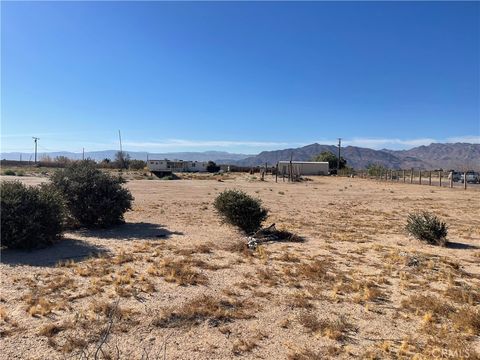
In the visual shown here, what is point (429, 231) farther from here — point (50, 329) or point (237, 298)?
point (50, 329)

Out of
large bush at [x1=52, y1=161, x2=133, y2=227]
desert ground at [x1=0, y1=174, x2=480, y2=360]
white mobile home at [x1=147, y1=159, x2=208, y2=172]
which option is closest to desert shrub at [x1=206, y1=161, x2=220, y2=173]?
white mobile home at [x1=147, y1=159, x2=208, y2=172]

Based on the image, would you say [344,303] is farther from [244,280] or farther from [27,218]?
[27,218]

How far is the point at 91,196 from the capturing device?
44.2 feet

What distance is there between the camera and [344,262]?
9578 millimetres

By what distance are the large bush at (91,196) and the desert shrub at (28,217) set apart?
7.14ft

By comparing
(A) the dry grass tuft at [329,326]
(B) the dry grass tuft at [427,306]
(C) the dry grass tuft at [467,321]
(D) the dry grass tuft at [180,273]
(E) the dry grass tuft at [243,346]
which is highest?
(C) the dry grass tuft at [467,321]

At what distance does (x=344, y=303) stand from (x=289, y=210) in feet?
45.0

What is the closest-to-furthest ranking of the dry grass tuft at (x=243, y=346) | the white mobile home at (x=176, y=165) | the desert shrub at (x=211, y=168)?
the dry grass tuft at (x=243, y=346), the white mobile home at (x=176, y=165), the desert shrub at (x=211, y=168)

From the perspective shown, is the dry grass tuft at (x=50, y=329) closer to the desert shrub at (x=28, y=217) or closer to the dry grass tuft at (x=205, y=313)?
the dry grass tuft at (x=205, y=313)

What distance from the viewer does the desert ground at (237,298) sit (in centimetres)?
522

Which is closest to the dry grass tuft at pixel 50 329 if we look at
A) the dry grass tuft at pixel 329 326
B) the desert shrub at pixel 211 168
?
the dry grass tuft at pixel 329 326

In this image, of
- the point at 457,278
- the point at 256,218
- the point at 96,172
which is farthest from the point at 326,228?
the point at 96,172

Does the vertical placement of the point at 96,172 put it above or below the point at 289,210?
above

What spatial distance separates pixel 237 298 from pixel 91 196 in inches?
317
